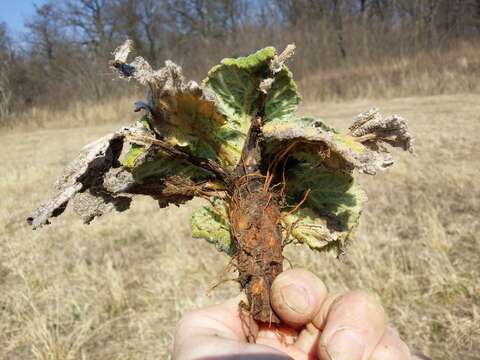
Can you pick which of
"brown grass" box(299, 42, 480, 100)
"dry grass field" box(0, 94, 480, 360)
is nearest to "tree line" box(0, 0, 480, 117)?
"brown grass" box(299, 42, 480, 100)

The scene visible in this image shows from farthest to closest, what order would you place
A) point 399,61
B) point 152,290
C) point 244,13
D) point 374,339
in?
point 244,13 → point 399,61 → point 152,290 → point 374,339

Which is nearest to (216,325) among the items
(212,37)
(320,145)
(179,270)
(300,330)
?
(300,330)

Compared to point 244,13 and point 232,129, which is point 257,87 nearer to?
point 232,129

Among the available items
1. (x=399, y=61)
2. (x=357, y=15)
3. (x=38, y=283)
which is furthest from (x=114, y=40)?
(x=38, y=283)

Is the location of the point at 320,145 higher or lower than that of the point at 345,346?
higher

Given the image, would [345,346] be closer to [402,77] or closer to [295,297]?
A: [295,297]

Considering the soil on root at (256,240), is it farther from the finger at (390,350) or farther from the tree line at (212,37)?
the tree line at (212,37)
